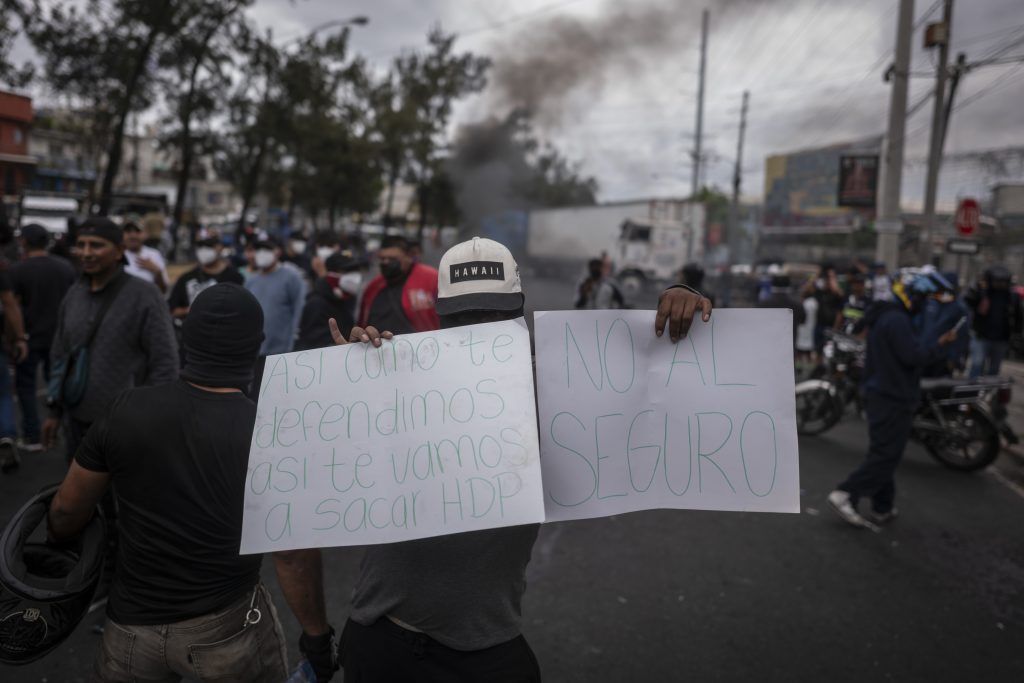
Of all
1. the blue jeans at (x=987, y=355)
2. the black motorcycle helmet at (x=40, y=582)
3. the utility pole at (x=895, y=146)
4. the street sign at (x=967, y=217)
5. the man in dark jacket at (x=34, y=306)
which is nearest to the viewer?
the black motorcycle helmet at (x=40, y=582)

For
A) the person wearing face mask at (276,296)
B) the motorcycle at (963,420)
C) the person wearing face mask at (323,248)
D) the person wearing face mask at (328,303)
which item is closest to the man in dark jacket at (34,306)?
the person wearing face mask at (276,296)

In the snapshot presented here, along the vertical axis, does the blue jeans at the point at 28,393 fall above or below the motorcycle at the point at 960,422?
above

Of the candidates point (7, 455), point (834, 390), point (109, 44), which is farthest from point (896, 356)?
point (109, 44)

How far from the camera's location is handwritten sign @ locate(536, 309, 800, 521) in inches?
65.4

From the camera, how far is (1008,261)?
24531mm

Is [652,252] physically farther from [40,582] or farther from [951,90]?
[40,582]

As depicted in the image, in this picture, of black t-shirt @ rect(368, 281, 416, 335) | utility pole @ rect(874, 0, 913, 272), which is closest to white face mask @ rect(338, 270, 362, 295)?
black t-shirt @ rect(368, 281, 416, 335)

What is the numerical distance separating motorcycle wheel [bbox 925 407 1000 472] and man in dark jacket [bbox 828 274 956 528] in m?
1.79

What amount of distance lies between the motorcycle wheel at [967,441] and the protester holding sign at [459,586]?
5.85 metres

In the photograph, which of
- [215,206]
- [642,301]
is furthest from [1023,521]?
[215,206]

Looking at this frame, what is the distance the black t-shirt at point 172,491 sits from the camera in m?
1.81

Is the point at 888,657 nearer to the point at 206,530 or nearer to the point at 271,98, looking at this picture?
the point at 206,530

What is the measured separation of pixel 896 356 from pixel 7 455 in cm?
622

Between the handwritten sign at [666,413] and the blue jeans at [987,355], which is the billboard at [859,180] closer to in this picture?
the blue jeans at [987,355]
